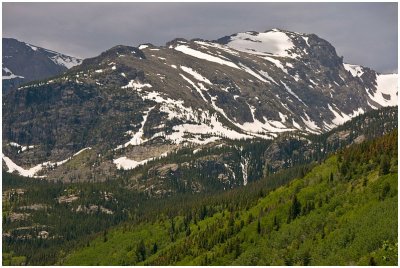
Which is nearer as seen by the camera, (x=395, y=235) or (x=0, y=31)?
(x=0, y=31)

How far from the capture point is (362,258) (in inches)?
7830

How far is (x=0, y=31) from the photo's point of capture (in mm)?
106062

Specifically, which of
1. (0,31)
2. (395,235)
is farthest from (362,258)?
(0,31)

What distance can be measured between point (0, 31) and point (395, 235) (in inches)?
5217

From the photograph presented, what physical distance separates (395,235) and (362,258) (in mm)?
11528

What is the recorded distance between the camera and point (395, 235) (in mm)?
196250

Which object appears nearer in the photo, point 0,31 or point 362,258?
point 0,31

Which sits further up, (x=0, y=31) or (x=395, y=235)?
(x=0, y=31)

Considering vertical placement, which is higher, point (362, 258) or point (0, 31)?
point (0, 31)

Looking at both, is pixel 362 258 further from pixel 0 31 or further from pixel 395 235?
pixel 0 31

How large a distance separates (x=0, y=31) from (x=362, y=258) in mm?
131463
